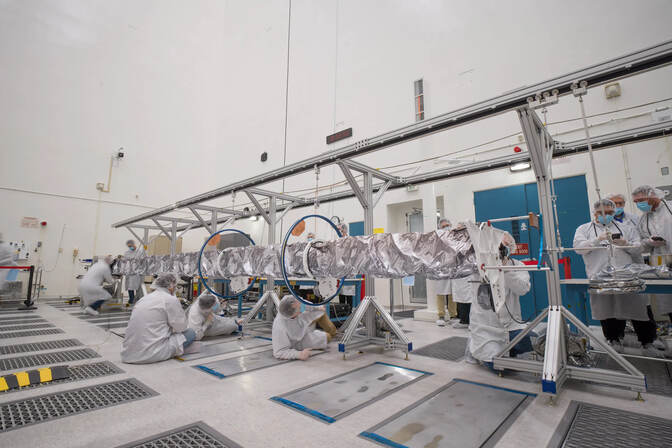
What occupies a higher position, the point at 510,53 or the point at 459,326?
the point at 510,53

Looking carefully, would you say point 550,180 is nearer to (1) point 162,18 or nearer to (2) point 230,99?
(2) point 230,99

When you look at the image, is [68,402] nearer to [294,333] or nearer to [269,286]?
[294,333]

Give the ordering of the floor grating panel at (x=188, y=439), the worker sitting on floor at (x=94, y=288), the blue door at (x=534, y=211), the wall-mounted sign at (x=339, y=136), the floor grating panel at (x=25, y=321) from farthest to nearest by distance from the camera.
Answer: the wall-mounted sign at (x=339, y=136)
the worker sitting on floor at (x=94, y=288)
the floor grating panel at (x=25, y=321)
the blue door at (x=534, y=211)
the floor grating panel at (x=188, y=439)

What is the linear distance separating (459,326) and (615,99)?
4.16 m

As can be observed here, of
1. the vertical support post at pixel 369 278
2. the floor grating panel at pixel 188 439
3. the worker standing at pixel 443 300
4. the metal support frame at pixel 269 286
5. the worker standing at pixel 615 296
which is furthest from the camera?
the worker standing at pixel 443 300

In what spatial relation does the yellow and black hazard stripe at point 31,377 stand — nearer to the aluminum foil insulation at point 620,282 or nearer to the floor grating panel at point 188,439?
the floor grating panel at point 188,439

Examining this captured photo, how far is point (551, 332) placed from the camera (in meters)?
2.35

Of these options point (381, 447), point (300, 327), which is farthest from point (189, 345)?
point (381, 447)

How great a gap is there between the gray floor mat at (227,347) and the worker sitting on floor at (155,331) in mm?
157

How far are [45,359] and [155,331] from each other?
3.79 feet

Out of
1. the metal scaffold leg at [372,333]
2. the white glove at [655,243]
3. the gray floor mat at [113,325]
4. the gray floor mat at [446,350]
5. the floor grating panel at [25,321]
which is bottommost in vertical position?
the gray floor mat at [446,350]

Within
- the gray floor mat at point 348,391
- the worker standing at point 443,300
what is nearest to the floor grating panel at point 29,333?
the gray floor mat at point 348,391

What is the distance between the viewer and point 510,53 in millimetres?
5910

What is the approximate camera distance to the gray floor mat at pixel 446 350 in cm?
337
